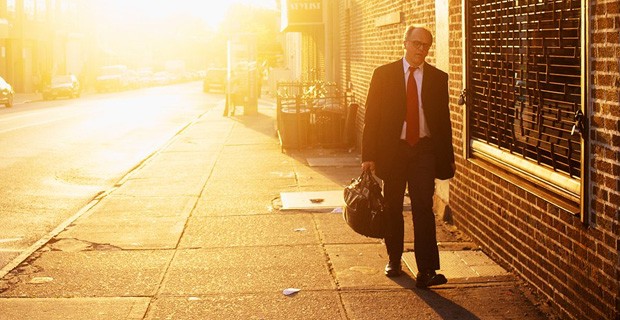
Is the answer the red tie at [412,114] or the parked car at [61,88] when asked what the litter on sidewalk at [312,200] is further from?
the parked car at [61,88]

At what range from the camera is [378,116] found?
7508mm

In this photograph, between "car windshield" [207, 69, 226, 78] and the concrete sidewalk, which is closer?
the concrete sidewalk

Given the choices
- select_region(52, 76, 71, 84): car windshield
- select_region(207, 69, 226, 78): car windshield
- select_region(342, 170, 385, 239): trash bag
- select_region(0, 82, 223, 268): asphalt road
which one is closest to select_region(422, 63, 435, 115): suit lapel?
select_region(342, 170, 385, 239): trash bag

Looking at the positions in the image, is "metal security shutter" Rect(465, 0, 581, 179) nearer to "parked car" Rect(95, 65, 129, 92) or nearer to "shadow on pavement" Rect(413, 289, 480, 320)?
"shadow on pavement" Rect(413, 289, 480, 320)

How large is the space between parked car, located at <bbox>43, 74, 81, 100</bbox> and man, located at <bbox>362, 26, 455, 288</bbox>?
164 ft

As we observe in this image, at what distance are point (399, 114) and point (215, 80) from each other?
179ft

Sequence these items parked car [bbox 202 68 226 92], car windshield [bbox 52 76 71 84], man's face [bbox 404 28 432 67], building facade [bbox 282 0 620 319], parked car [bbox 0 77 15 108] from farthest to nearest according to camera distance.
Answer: parked car [bbox 202 68 226 92], car windshield [bbox 52 76 71 84], parked car [bbox 0 77 15 108], man's face [bbox 404 28 432 67], building facade [bbox 282 0 620 319]

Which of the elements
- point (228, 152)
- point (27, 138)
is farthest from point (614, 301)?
point (27, 138)

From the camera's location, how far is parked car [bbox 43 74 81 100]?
55.1 metres

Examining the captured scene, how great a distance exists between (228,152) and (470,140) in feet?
35.9

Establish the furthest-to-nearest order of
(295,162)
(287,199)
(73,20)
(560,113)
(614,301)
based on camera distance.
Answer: (73,20) → (295,162) → (287,199) → (560,113) → (614,301)

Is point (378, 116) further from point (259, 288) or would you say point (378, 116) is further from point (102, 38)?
point (102, 38)

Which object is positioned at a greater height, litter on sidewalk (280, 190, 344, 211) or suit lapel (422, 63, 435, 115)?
suit lapel (422, 63, 435, 115)

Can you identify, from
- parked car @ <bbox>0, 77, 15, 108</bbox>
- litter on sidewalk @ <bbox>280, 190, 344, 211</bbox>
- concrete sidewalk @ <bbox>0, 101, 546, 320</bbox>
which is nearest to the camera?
concrete sidewalk @ <bbox>0, 101, 546, 320</bbox>
